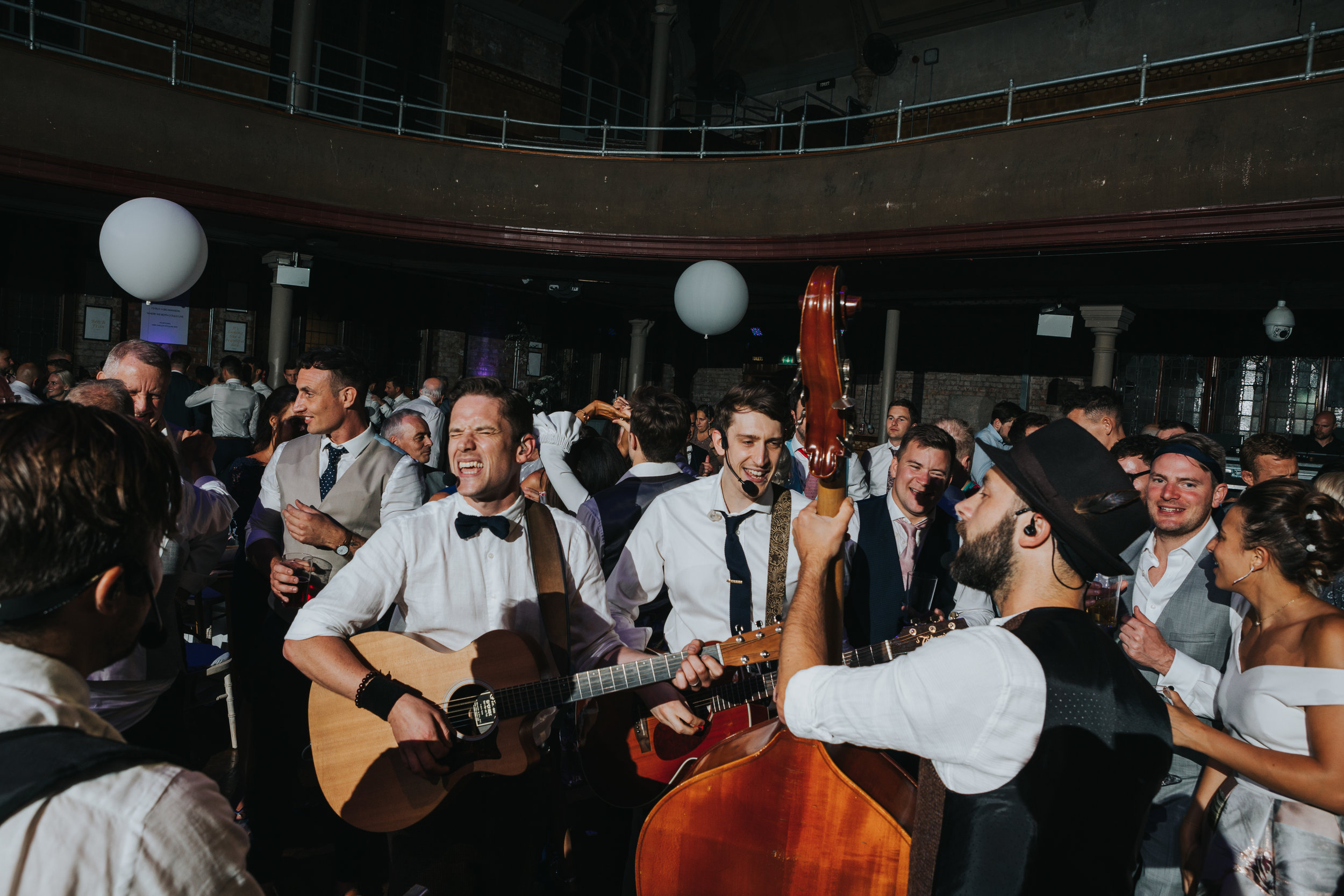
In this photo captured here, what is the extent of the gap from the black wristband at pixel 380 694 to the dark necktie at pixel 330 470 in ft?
4.78

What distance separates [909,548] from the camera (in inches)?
140

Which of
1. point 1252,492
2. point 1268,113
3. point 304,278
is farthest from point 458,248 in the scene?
point 1252,492

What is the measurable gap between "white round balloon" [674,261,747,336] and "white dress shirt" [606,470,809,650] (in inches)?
205

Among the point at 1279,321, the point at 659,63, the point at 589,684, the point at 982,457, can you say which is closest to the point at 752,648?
the point at 589,684

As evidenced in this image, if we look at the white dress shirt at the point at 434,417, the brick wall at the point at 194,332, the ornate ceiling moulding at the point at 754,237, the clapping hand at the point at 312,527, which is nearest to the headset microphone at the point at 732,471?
the clapping hand at the point at 312,527

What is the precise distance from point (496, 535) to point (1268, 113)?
9.01 metres

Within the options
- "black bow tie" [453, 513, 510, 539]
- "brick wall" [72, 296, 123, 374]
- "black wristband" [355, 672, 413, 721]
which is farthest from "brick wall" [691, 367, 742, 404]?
"black wristband" [355, 672, 413, 721]

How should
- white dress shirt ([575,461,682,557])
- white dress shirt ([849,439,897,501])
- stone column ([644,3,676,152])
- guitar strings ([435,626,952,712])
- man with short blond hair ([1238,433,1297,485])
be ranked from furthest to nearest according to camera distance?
1. stone column ([644,3,676,152])
2. white dress shirt ([849,439,897,501])
3. man with short blond hair ([1238,433,1297,485])
4. white dress shirt ([575,461,682,557])
5. guitar strings ([435,626,952,712])

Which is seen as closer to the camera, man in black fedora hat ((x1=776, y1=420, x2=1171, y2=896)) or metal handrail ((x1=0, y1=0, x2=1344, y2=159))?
man in black fedora hat ((x1=776, y1=420, x2=1171, y2=896))

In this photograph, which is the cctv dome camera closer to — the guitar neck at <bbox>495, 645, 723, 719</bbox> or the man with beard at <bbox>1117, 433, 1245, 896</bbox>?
the man with beard at <bbox>1117, 433, 1245, 896</bbox>

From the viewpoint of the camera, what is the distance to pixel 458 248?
11711 millimetres

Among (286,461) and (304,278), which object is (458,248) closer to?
(304,278)

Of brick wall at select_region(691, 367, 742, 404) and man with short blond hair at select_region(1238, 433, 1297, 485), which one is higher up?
brick wall at select_region(691, 367, 742, 404)

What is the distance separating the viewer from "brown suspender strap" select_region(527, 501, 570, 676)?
8.71 ft
